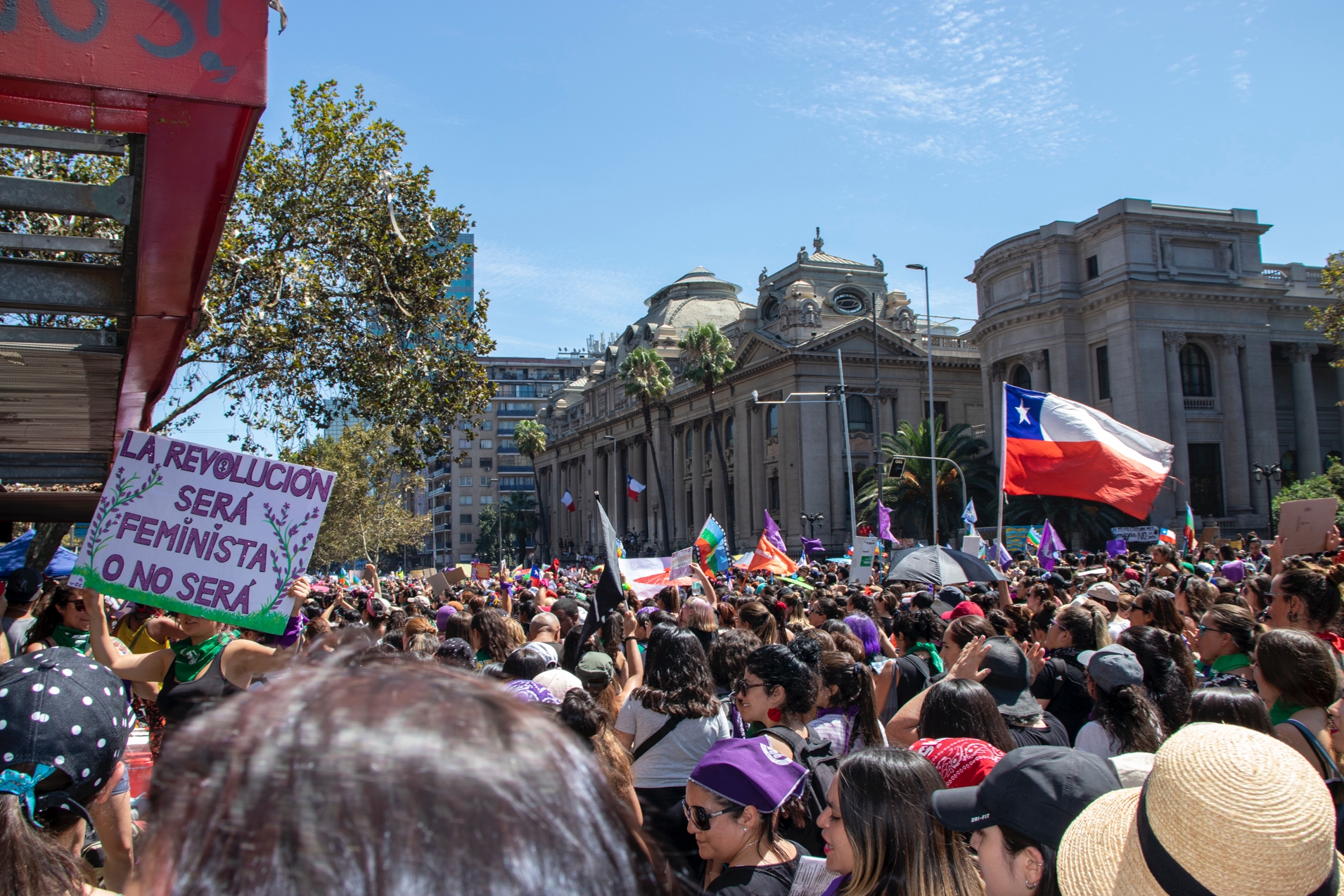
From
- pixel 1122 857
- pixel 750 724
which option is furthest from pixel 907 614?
pixel 1122 857

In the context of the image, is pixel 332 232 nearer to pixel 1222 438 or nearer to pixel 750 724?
pixel 750 724

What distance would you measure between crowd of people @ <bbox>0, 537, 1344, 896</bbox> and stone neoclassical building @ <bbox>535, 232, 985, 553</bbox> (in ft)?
136

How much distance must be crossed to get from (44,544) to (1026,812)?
14683mm

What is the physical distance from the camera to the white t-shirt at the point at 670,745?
456 centimetres

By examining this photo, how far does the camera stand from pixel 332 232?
508 inches

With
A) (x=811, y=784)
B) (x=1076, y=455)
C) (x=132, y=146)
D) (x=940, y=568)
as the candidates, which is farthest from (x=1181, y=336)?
(x=132, y=146)

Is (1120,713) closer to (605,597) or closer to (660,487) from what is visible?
(605,597)

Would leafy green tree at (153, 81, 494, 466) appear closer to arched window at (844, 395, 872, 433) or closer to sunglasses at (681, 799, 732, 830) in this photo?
sunglasses at (681, 799, 732, 830)

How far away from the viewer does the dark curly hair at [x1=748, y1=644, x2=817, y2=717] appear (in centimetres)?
462

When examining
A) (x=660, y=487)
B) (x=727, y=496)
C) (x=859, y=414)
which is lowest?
(x=727, y=496)

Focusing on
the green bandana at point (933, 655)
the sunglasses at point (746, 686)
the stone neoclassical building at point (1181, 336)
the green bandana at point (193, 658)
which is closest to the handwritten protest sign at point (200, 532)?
the green bandana at point (193, 658)

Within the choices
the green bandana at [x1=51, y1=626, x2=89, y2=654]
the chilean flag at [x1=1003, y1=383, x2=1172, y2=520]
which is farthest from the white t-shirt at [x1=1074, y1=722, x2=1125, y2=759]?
the chilean flag at [x1=1003, y1=383, x2=1172, y2=520]

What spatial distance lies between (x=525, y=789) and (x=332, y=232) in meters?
13.1

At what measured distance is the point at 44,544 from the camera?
44.4ft
